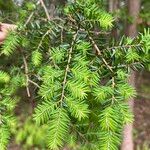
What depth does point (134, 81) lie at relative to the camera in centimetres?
506

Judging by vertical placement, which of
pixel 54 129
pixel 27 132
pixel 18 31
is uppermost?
pixel 18 31

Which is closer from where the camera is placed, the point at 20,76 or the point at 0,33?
the point at 20,76

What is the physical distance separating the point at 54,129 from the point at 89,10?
0.59 m

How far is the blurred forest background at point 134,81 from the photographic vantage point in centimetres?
373

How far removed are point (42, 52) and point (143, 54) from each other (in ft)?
1.77

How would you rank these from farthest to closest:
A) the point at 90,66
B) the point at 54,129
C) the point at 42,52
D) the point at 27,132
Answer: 1. the point at 27,132
2. the point at 42,52
3. the point at 90,66
4. the point at 54,129

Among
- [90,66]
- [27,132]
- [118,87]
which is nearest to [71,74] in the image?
[90,66]

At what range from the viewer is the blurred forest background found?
373cm

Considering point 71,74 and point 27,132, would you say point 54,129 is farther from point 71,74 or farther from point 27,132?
point 27,132

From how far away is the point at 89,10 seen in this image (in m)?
1.81

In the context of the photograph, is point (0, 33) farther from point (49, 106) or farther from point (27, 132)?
point (27, 132)

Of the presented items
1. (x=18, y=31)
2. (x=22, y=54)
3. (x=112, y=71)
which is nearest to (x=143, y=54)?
(x=112, y=71)

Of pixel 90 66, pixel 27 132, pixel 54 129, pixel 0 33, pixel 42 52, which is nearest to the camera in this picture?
pixel 54 129

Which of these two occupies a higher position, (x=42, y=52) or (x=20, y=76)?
(x=42, y=52)
